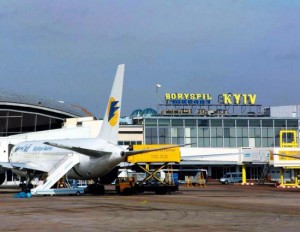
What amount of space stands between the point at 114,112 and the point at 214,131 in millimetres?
59899

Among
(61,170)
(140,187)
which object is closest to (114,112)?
(61,170)

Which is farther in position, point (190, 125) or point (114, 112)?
point (190, 125)

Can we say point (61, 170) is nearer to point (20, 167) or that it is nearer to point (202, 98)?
point (20, 167)

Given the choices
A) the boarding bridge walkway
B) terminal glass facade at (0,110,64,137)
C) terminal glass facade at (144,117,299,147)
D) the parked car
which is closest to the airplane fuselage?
the boarding bridge walkway

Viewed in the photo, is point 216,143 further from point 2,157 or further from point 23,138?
point 2,157

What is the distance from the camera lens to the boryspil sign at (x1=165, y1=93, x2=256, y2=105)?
10700 cm

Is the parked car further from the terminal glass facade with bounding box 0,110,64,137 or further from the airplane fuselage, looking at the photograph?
the airplane fuselage

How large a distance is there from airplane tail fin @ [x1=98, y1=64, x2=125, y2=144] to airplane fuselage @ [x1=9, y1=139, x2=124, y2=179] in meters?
0.63

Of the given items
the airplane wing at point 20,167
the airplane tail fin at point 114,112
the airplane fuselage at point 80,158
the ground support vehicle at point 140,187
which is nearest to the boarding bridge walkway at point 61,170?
the airplane fuselage at point 80,158

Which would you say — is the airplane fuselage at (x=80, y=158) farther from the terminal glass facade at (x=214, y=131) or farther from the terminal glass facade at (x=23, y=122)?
the terminal glass facade at (x=214, y=131)

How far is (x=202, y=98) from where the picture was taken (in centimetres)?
10881

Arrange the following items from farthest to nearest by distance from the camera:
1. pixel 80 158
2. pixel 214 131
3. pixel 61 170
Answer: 1. pixel 214 131
2. pixel 61 170
3. pixel 80 158

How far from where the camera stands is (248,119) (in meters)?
103

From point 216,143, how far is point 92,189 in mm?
55495
